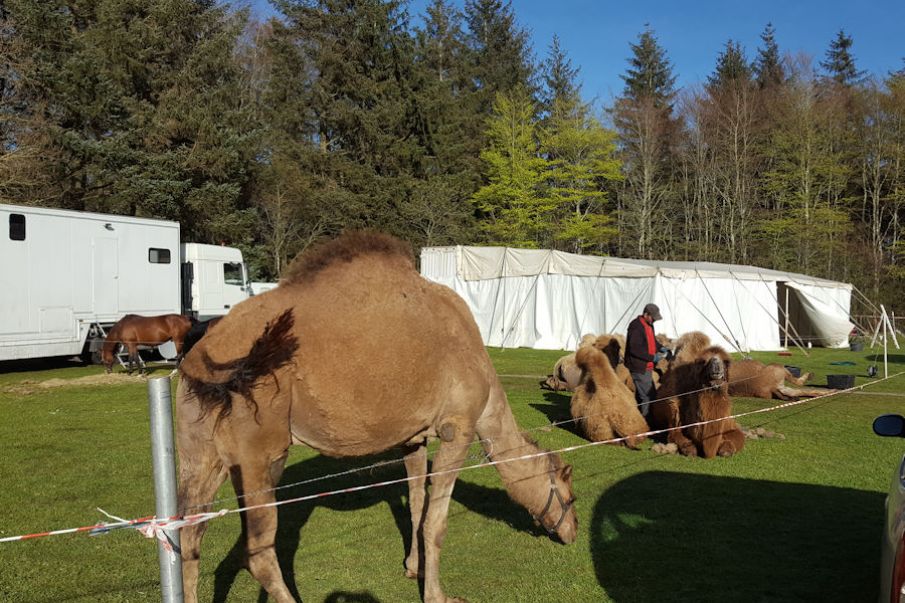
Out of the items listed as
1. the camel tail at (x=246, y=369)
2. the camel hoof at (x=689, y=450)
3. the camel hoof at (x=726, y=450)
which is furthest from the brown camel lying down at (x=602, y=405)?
the camel tail at (x=246, y=369)

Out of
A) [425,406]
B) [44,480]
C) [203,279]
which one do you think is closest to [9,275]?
[203,279]

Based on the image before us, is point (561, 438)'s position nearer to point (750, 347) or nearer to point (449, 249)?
point (750, 347)

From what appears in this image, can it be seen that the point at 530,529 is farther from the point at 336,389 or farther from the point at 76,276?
the point at 76,276

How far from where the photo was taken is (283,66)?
39156mm

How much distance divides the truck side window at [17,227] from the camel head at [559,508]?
652 inches

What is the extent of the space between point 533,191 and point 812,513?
1455 inches

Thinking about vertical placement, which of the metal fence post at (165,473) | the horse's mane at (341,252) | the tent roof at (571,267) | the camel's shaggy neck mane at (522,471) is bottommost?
the camel's shaggy neck mane at (522,471)

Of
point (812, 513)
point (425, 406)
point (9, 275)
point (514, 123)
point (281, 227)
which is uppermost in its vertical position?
point (514, 123)

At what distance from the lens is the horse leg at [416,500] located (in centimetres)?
516


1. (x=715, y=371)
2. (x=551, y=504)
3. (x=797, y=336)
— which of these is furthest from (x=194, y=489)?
(x=797, y=336)

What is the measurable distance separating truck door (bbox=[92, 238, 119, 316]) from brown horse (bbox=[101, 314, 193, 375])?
1003 mm

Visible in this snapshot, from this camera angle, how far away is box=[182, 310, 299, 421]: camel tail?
12.5 feet

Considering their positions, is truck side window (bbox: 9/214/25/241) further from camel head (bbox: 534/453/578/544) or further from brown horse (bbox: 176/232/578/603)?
camel head (bbox: 534/453/578/544)

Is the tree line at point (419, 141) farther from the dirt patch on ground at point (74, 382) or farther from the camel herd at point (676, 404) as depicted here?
the camel herd at point (676, 404)
